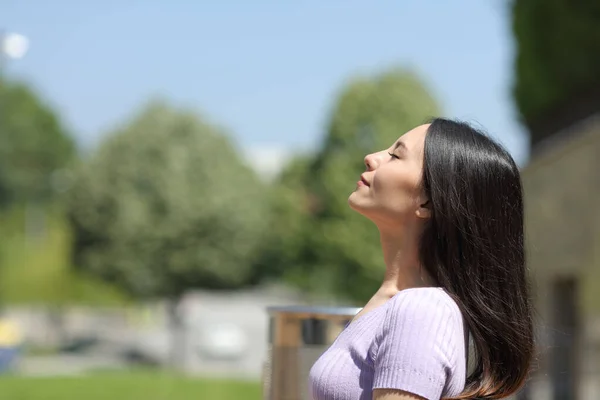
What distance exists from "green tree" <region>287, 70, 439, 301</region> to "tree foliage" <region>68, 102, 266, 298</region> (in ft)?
7.68

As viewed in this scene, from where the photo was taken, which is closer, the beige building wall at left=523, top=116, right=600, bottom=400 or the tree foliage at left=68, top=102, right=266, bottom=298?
the beige building wall at left=523, top=116, right=600, bottom=400

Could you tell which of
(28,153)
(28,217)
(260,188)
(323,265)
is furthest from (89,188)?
(28,153)

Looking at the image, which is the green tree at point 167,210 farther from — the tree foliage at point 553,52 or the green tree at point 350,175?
the tree foliage at point 553,52

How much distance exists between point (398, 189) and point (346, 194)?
34.0 meters

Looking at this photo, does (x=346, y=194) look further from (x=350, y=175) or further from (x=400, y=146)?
(x=400, y=146)

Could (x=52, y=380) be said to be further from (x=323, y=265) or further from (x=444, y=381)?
(x=323, y=265)

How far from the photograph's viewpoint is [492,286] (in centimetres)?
218

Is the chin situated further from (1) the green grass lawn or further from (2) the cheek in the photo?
(1) the green grass lawn

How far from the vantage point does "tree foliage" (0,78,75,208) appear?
197 feet

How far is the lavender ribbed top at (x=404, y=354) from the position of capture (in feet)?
6.57

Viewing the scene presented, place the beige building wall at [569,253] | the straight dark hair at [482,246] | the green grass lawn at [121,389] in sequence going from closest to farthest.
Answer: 1. the straight dark hair at [482,246]
2. the beige building wall at [569,253]
3. the green grass lawn at [121,389]

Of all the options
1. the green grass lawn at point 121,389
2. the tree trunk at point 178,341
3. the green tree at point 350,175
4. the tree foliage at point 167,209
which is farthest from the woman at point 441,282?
the tree foliage at point 167,209

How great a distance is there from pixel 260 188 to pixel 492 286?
121 feet

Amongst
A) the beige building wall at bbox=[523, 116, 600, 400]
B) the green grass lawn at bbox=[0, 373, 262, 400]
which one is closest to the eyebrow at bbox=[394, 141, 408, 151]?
the beige building wall at bbox=[523, 116, 600, 400]
